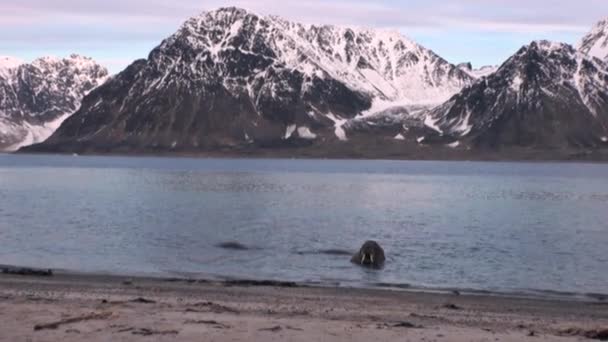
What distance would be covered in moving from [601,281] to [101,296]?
26978 mm

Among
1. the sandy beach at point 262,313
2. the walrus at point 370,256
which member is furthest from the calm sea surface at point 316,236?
the sandy beach at point 262,313

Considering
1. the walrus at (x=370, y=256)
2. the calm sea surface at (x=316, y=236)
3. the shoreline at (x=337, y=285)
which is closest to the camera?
the shoreline at (x=337, y=285)

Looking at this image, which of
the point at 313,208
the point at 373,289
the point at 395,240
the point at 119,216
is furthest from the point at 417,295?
the point at 313,208

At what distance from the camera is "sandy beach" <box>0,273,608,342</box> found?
86.4 feet

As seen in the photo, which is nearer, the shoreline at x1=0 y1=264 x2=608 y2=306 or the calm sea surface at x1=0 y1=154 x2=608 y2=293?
the shoreline at x1=0 y1=264 x2=608 y2=306

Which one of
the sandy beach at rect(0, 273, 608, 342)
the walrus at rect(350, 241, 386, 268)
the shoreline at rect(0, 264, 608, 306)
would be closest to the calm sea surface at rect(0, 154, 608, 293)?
the walrus at rect(350, 241, 386, 268)

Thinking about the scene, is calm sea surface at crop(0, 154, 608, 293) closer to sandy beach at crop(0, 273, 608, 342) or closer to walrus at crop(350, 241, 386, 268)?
walrus at crop(350, 241, 386, 268)

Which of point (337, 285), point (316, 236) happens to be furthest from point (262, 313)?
point (316, 236)

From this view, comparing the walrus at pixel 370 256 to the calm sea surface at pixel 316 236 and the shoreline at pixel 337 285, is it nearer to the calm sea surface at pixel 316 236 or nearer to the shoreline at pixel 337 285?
the calm sea surface at pixel 316 236

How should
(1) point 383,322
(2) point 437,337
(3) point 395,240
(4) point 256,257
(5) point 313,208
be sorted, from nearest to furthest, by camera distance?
(2) point 437,337, (1) point 383,322, (4) point 256,257, (3) point 395,240, (5) point 313,208

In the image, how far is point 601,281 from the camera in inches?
1983

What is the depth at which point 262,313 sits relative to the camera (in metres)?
31.6

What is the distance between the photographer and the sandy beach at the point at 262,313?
2633 centimetres

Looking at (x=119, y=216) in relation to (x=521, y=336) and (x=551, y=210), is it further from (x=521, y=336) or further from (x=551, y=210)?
(x=521, y=336)
